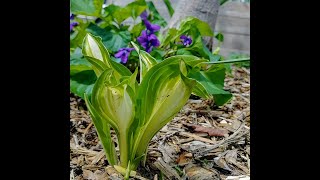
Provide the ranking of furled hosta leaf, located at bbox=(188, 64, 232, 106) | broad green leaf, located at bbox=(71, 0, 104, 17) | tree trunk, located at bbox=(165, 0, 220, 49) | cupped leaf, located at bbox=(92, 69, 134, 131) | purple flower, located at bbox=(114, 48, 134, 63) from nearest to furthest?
cupped leaf, located at bbox=(92, 69, 134, 131)
furled hosta leaf, located at bbox=(188, 64, 232, 106)
purple flower, located at bbox=(114, 48, 134, 63)
broad green leaf, located at bbox=(71, 0, 104, 17)
tree trunk, located at bbox=(165, 0, 220, 49)

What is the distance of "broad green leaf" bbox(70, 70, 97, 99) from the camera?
63.2 inches

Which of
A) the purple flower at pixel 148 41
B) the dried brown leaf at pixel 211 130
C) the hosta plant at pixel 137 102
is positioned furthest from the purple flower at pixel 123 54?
the hosta plant at pixel 137 102

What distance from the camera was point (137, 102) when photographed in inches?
37.1

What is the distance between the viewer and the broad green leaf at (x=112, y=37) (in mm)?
1851

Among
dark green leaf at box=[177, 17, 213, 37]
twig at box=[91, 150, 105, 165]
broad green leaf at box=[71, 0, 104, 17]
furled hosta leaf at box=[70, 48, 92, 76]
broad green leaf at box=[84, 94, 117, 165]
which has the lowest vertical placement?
twig at box=[91, 150, 105, 165]

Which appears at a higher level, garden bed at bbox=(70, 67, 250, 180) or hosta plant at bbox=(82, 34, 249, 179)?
hosta plant at bbox=(82, 34, 249, 179)

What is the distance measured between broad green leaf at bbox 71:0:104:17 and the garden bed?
1.72 feet

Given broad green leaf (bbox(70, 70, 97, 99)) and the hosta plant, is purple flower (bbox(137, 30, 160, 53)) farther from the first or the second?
the hosta plant

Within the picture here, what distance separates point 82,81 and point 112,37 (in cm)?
35

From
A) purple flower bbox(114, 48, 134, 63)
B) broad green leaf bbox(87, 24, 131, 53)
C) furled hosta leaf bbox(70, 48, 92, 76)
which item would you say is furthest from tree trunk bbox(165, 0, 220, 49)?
furled hosta leaf bbox(70, 48, 92, 76)

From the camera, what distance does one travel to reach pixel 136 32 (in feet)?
6.61

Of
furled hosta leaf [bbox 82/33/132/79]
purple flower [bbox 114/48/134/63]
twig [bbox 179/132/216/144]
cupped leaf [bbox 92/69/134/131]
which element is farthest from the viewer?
purple flower [bbox 114/48/134/63]

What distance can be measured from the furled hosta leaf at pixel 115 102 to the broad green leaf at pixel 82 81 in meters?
0.67

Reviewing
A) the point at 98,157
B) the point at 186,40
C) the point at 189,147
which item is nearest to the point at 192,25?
the point at 186,40
